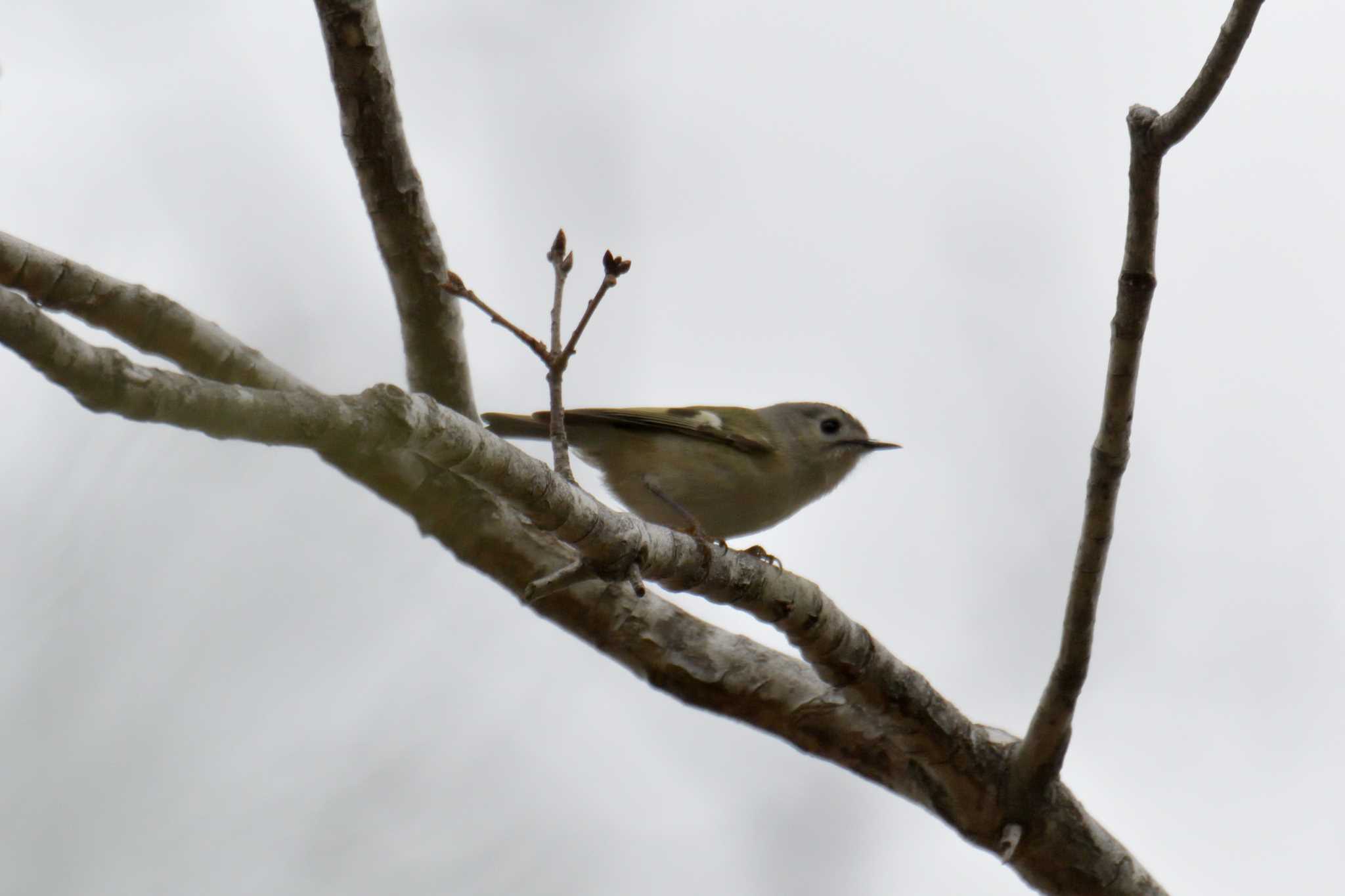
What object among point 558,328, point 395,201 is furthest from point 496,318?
point 395,201

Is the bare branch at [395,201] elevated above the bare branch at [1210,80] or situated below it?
below

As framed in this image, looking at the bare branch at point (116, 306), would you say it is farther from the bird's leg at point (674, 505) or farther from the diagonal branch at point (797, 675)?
the bird's leg at point (674, 505)

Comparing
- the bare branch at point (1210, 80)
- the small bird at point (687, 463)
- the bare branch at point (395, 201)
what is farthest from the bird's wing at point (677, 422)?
the bare branch at point (1210, 80)

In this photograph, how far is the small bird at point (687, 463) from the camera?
18.0ft

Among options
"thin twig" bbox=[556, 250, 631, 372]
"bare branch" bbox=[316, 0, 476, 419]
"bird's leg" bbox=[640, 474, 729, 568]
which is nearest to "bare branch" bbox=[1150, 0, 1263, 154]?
"thin twig" bbox=[556, 250, 631, 372]

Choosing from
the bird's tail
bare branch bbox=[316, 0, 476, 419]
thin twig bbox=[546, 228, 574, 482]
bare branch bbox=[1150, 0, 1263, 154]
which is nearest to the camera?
bare branch bbox=[1150, 0, 1263, 154]

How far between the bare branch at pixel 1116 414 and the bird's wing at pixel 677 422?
2199mm

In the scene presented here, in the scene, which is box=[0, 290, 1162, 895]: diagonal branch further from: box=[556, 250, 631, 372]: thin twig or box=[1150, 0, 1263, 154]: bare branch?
box=[1150, 0, 1263, 154]: bare branch

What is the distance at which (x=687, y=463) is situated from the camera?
18.1ft

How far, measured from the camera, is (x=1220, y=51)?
8.50 feet

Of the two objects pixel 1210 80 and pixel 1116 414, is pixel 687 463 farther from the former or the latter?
pixel 1210 80

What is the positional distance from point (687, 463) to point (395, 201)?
1.99 metres

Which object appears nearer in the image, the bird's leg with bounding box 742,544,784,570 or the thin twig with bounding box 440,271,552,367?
the thin twig with bounding box 440,271,552,367

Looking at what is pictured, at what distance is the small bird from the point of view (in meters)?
5.49
